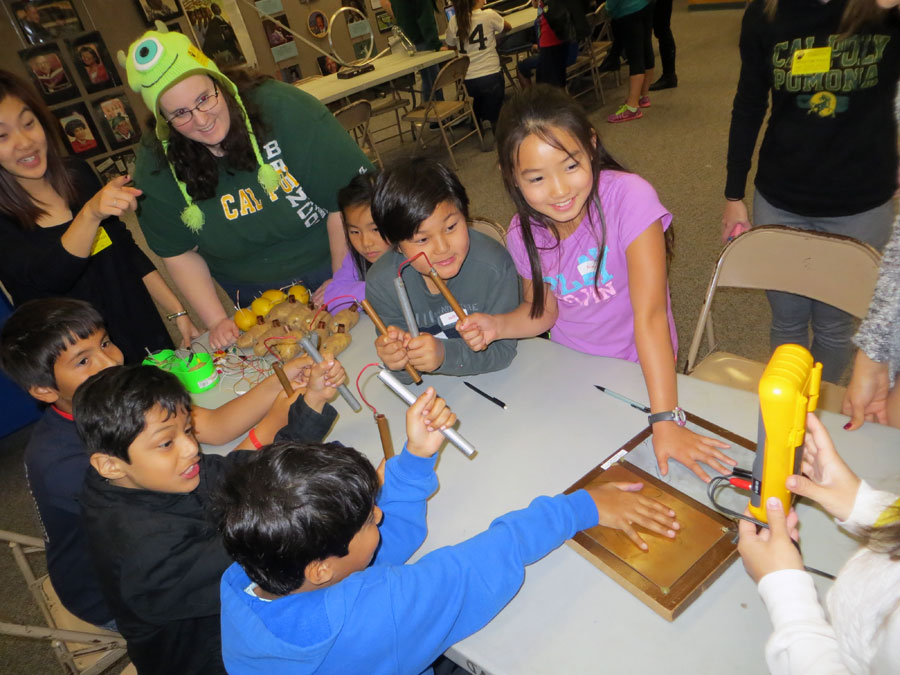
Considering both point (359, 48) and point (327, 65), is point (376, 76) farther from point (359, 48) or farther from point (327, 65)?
point (359, 48)

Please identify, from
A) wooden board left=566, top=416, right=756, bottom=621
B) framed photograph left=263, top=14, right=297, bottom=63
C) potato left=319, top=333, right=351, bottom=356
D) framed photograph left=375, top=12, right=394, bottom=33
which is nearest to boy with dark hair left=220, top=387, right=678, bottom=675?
wooden board left=566, top=416, right=756, bottom=621

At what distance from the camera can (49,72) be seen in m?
4.77

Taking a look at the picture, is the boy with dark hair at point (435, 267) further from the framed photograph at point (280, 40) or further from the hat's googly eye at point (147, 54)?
the framed photograph at point (280, 40)

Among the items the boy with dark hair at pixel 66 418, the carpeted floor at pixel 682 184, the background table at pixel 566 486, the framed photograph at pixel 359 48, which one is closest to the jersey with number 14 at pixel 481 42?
the carpeted floor at pixel 682 184

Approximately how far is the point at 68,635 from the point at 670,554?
1.18m

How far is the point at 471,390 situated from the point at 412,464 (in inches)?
13.9

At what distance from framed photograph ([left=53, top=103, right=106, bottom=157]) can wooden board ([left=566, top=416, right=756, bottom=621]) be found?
18.6 ft

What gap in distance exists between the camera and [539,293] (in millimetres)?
1326

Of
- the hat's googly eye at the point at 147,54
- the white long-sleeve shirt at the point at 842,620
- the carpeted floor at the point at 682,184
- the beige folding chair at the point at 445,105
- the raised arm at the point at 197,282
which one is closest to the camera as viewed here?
the white long-sleeve shirt at the point at 842,620

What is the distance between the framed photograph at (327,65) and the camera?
20.4 feet

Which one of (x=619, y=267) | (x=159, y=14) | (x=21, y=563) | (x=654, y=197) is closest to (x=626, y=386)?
(x=619, y=267)

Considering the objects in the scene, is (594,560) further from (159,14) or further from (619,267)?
(159,14)

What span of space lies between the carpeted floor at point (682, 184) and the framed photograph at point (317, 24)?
6.31 feet

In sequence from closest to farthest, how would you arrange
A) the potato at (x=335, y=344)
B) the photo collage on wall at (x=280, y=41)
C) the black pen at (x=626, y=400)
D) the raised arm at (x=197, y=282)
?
the black pen at (x=626, y=400) → the potato at (x=335, y=344) → the raised arm at (x=197, y=282) → the photo collage on wall at (x=280, y=41)
